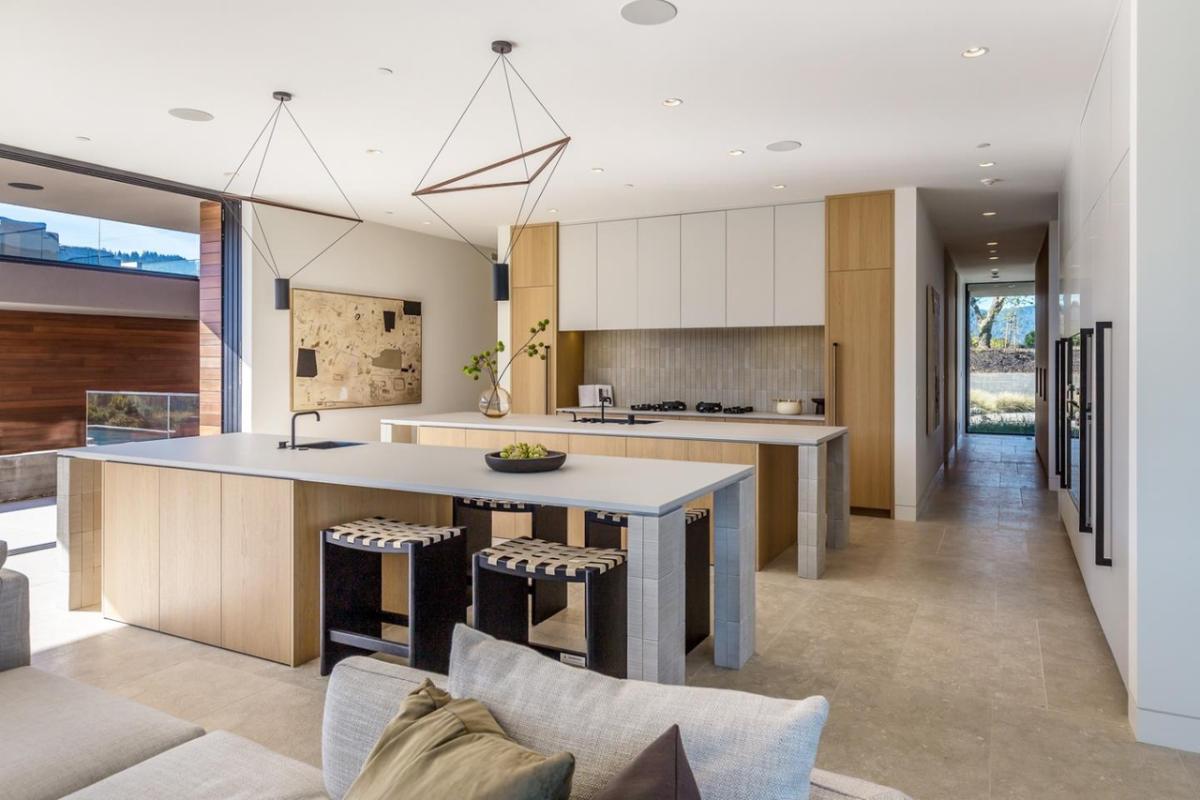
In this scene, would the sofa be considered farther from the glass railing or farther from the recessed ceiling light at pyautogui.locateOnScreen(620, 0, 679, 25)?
the glass railing

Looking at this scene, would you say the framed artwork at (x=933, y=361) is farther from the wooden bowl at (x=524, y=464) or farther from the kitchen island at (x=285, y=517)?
the wooden bowl at (x=524, y=464)

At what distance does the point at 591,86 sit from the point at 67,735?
11.8 ft

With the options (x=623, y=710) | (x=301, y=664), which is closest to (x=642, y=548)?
(x=623, y=710)

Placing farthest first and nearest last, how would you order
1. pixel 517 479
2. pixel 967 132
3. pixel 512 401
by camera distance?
pixel 512 401 → pixel 967 132 → pixel 517 479

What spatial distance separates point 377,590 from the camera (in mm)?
3303

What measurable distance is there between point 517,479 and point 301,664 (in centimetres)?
125

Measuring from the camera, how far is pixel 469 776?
3.16 ft

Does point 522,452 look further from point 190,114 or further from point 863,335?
point 863,335

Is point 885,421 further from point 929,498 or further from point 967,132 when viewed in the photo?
point 967,132

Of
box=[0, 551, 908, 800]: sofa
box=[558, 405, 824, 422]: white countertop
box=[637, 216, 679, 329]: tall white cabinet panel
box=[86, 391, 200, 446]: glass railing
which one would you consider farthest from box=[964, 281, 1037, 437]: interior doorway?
box=[0, 551, 908, 800]: sofa

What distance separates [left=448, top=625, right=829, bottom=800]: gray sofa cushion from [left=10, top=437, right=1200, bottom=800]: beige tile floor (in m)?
1.58

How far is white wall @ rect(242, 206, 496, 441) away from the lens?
680 centimetres

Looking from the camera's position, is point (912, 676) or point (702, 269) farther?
point (702, 269)

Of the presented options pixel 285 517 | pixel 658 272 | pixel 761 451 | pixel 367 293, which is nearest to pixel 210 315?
pixel 367 293
